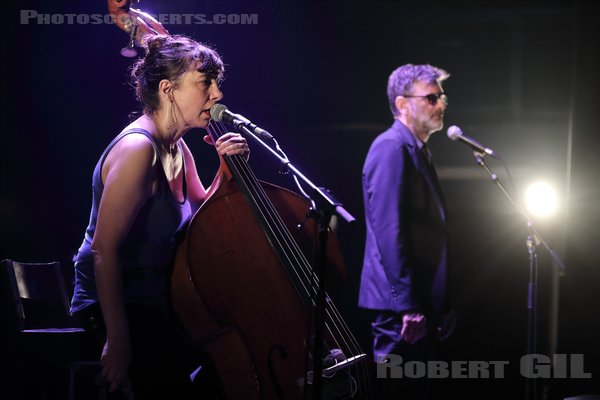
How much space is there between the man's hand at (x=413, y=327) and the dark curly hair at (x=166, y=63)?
1.48 m

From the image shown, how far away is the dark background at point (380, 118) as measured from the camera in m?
3.78

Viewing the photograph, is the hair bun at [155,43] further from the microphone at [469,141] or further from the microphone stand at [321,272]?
the microphone at [469,141]

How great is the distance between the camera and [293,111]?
13.0ft

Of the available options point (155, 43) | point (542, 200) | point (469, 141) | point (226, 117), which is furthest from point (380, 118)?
point (155, 43)

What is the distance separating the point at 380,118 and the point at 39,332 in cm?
226

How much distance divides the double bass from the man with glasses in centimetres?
85

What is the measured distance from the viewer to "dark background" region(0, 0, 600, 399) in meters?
3.78

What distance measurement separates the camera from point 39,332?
10.1ft

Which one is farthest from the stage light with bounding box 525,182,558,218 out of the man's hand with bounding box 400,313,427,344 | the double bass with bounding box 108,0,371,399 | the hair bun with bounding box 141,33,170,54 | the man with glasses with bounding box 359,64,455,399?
the hair bun with bounding box 141,33,170,54

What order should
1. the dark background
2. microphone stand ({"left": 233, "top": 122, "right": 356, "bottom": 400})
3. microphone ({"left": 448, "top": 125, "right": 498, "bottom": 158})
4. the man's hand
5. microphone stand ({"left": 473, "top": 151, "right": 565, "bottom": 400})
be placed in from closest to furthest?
microphone stand ({"left": 233, "top": 122, "right": 356, "bottom": 400})
the man's hand
microphone stand ({"left": 473, "top": 151, "right": 565, "bottom": 400})
microphone ({"left": 448, "top": 125, "right": 498, "bottom": 158})
the dark background

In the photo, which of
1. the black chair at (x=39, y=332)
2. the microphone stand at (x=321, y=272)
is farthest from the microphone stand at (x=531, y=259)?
the black chair at (x=39, y=332)

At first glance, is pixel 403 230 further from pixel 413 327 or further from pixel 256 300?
pixel 256 300

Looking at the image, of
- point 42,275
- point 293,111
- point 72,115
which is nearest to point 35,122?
point 72,115

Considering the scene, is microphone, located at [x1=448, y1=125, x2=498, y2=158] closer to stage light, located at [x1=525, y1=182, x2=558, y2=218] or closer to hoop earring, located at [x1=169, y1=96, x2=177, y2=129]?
stage light, located at [x1=525, y1=182, x2=558, y2=218]
